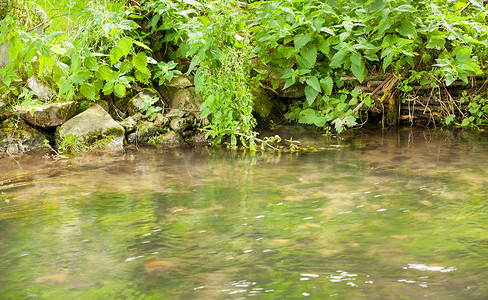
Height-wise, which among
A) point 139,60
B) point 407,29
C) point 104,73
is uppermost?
point 407,29

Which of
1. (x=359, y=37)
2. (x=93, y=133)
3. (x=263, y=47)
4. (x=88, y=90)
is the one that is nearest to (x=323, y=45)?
(x=359, y=37)

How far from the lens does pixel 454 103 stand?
5.58 meters

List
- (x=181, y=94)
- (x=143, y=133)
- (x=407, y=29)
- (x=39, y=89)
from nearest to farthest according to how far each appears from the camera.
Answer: (x=407, y=29) < (x=143, y=133) < (x=39, y=89) < (x=181, y=94)

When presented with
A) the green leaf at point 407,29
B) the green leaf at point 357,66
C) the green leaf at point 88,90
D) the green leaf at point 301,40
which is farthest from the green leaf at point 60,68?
the green leaf at point 407,29

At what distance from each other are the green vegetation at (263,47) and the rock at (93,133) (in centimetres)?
30

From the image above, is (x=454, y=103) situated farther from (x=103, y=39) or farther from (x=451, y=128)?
(x=103, y=39)

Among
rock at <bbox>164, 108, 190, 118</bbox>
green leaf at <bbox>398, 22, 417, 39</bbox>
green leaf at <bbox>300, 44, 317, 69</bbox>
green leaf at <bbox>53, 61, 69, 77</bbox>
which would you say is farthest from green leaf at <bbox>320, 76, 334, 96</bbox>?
green leaf at <bbox>53, 61, 69, 77</bbox>

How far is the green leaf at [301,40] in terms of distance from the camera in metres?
4.74

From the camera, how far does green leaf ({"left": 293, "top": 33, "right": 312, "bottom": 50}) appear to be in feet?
15.5

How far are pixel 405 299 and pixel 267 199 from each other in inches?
55.2

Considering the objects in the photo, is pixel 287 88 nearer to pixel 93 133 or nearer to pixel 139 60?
pixel 139 60

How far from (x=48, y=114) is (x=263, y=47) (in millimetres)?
2457

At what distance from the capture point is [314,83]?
197 inches

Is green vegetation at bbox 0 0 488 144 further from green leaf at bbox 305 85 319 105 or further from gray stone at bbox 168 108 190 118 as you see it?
gray stone at bbox 168 108 190 118
